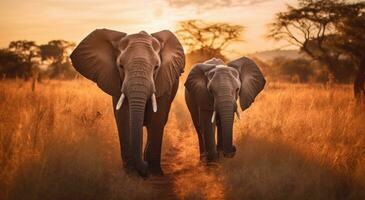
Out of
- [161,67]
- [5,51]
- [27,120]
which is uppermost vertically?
[161,67]

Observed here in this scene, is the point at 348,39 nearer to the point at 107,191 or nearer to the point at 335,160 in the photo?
the point at 335,160

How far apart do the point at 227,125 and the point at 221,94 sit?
558 mm

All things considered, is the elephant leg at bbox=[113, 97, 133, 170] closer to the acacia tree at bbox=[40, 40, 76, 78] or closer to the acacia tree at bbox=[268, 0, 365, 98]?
the acacia tree at bbox=[268, 0, 365, 98]

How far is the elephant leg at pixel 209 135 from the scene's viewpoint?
23.4 feet

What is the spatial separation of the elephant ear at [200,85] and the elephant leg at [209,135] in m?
0.15

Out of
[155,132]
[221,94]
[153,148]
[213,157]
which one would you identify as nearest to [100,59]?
[155,132]

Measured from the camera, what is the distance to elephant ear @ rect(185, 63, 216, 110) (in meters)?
7.45

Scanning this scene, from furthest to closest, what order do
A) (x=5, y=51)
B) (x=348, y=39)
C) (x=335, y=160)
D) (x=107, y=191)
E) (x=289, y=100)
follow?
(x=5, y=51) < (x=348, y=39) < (x=289, y=100) < (x=335, y=160) < (x=107, y=191)

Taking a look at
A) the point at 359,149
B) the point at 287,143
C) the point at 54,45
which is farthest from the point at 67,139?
the point at 54,45

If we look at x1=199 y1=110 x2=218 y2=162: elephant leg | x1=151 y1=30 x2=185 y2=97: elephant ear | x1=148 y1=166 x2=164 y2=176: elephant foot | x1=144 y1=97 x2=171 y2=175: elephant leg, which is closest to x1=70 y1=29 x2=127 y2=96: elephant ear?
x1=151 y1=30 x2=185 y2=97: elephant ear

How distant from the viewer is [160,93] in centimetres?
606

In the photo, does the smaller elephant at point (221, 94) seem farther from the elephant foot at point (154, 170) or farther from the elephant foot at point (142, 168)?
the elephant foot at point (142, 168)

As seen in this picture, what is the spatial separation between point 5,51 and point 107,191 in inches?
1069

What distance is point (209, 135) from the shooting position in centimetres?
718
